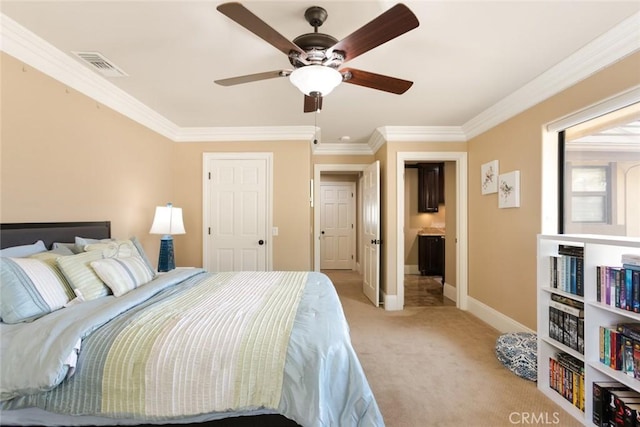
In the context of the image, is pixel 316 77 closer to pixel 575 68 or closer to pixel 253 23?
pixel 253 23

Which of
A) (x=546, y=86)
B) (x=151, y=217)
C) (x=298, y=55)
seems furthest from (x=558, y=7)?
(x=151, y=217)

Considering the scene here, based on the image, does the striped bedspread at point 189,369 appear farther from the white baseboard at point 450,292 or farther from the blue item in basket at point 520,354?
the white baseboard at point 450,292

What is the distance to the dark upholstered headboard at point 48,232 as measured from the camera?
182 centimetres

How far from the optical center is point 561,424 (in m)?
1.76

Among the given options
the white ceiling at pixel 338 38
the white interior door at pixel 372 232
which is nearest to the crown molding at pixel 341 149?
the white interior door at pixel 372 232

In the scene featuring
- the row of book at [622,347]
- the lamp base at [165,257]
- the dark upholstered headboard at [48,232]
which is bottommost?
the row of book at [622,347]

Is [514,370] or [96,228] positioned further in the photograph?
[96,228]

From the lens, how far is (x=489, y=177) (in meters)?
3.32

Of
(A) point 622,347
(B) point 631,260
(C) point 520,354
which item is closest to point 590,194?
(B) point 631,260

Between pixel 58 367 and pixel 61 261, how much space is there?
0.77m

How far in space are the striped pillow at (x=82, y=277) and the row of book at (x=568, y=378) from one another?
9.76 ft

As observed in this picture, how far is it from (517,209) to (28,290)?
3704 millimetres

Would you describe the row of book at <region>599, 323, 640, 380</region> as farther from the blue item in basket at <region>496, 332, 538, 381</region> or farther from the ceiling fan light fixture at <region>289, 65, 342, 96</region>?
the ceiling fan light fixture at <region>289, 65, 342, 96</region>

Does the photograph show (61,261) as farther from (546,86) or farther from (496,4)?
(546,86)
